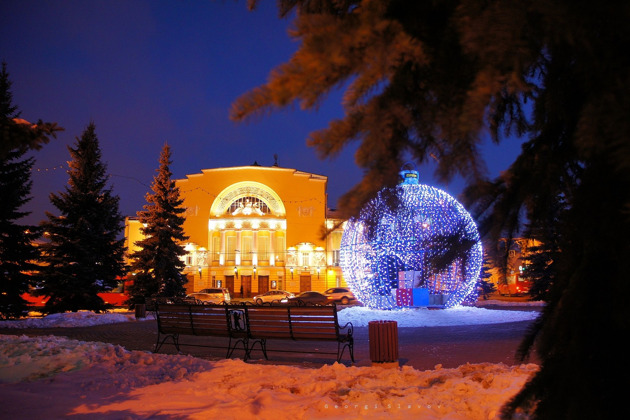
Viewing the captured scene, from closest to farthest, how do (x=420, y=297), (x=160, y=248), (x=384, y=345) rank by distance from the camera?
(x=384, y=345)
(x=420, y=297)
(x=160, y=248)

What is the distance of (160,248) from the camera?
100 ft

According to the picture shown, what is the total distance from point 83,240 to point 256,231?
76.6 feet

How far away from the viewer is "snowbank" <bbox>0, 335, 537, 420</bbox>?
4633 mm

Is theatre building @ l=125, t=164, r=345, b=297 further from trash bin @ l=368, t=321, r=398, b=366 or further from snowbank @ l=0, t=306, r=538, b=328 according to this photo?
trash bin @ l=368, t=321, r=398, b=366

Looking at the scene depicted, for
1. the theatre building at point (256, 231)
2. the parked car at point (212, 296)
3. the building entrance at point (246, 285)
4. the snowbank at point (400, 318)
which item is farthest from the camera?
the theatre building at point (256, 231)

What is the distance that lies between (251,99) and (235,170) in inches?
1897

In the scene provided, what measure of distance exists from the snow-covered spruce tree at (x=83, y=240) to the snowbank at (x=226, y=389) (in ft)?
62.7

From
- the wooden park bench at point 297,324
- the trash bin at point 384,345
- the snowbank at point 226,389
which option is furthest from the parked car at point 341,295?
the snowbank at point 226,389

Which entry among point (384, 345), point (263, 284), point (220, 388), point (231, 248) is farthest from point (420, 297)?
point (231, 248)

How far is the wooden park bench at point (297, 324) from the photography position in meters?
8.21

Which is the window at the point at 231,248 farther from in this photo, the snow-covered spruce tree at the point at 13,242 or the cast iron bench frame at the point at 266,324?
the cast iron bench frame at the point at 266,324

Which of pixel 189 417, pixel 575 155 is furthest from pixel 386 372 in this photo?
pixel 575 155

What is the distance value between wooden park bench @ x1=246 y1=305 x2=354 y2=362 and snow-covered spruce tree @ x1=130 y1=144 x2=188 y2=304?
2236 cm

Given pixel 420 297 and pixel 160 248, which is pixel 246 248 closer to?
pixel 160 248
